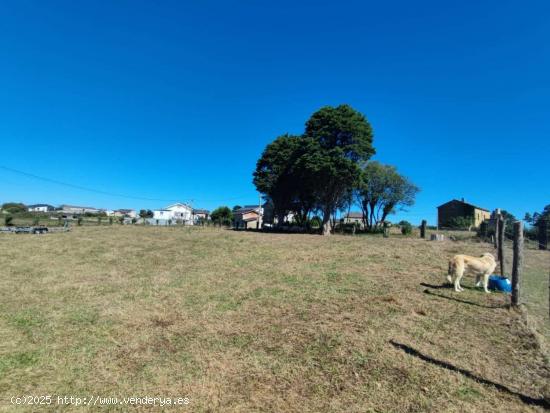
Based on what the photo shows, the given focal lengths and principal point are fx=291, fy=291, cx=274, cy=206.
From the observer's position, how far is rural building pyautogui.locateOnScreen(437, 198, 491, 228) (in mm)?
56062

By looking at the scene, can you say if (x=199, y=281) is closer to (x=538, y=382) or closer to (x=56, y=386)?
(x=56, y=386)

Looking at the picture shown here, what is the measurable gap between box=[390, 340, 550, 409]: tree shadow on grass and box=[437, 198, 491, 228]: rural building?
58.1 meters

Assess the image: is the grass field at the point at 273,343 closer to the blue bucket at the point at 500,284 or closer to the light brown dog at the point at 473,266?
the light brown dog at the point at 473,266

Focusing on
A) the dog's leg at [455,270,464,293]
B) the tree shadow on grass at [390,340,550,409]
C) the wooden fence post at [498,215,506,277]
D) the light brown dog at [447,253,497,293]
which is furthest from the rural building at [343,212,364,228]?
the tree shadow on grass at [390,340,550,409]

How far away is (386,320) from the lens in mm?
5586

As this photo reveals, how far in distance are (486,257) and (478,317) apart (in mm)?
2507

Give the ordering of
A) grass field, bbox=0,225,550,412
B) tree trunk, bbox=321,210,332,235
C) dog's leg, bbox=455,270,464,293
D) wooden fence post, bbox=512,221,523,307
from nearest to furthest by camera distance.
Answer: grass field, bbox=0,225,550,412 → wooden fence post, bbox=512,221,523,307 → dog's leg, bbox=455,270,464,293 → tree trunk, bbox=321,210,332,235

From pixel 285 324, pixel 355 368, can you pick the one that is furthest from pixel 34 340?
pixel 355 368

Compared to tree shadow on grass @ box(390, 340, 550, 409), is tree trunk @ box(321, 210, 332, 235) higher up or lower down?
higher up

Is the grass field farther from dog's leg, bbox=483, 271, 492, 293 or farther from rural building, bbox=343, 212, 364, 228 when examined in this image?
rural building, bbox=343, 212, 364, 228

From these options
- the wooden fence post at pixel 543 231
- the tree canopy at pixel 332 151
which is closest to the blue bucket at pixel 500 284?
the wooden fence post at pixel 543 231

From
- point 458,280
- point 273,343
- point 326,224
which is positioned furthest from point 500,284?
point 326,224

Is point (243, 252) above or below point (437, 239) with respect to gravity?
below

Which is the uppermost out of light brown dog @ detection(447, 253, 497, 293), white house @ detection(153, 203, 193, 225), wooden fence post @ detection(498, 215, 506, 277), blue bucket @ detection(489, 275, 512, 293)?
white house @ detection(153, 203, 193, 225)
